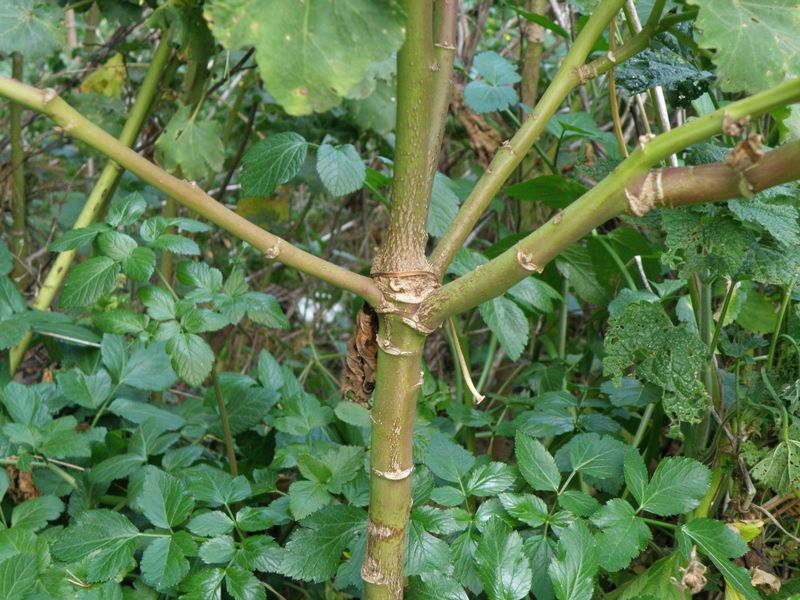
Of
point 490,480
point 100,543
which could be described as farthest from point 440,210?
point 100,543

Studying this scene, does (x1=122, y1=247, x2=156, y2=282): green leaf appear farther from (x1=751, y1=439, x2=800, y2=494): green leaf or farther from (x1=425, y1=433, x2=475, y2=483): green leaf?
(x1=751, y1=439, x2=800, y2=494): green leaf

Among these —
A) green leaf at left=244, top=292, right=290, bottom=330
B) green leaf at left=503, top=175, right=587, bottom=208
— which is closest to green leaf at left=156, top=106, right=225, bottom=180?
green leaf at left=244, top=292, right=290, bottom=330

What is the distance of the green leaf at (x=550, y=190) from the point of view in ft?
3.86

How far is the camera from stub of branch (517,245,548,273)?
0.64 meters

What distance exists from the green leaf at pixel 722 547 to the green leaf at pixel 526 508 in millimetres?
151

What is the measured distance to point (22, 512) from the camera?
3.31ft

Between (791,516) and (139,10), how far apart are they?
135cm

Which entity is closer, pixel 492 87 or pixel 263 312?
pixel 263 312

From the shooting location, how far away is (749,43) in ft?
1.97

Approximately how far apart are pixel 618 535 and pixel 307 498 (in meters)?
0.35

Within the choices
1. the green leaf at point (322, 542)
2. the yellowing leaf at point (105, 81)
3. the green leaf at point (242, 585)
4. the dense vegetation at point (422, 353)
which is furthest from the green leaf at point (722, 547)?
the yellowing leaf at point (105, 81)

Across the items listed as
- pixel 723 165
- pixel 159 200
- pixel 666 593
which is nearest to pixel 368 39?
pixel 723 165

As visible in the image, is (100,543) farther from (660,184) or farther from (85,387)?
(660,184)

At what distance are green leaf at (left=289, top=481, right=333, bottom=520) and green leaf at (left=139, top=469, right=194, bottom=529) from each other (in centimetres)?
13
